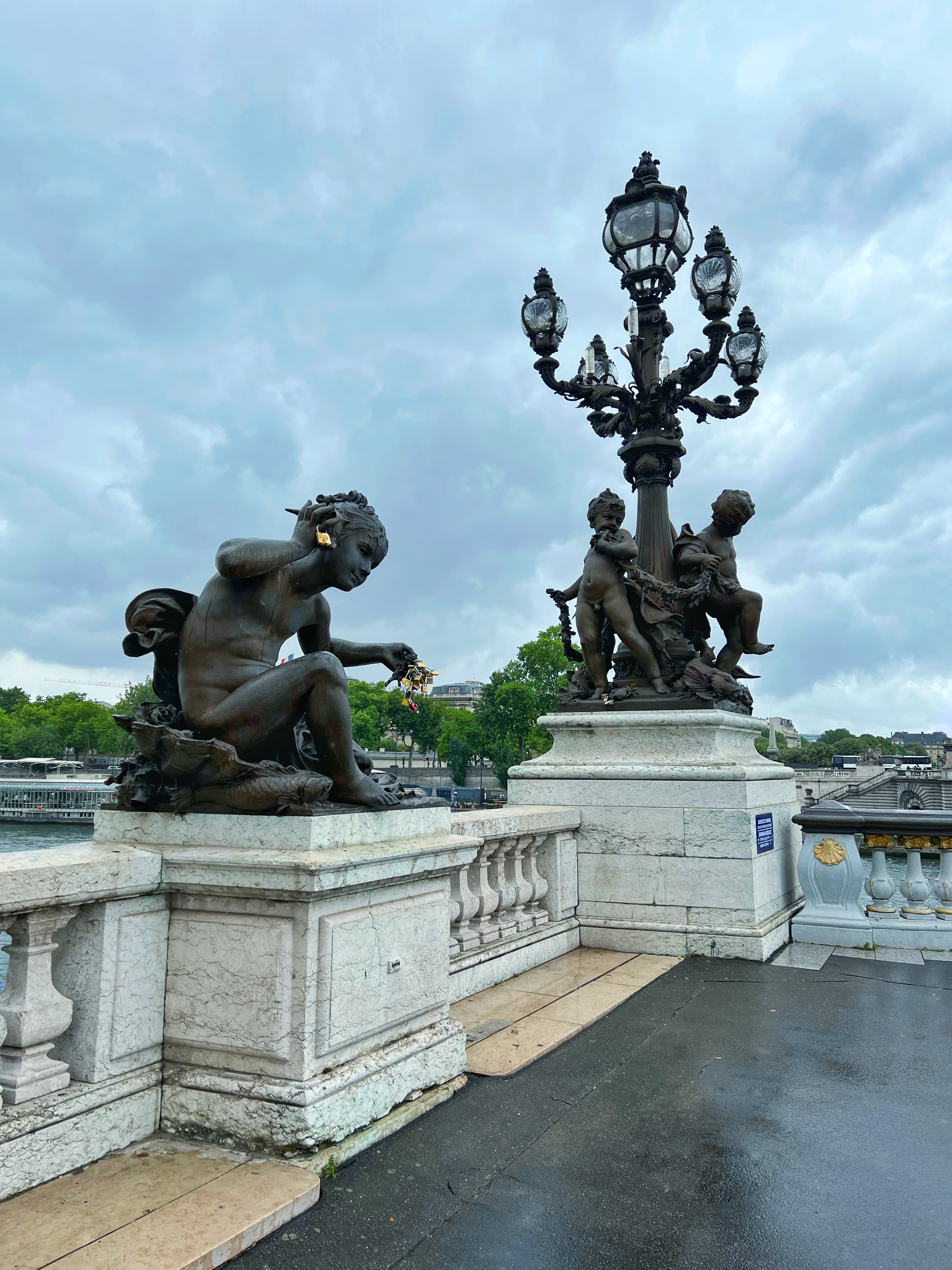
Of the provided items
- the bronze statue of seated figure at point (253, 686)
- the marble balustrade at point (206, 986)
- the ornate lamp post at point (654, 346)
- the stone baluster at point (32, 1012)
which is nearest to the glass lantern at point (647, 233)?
the ornate lamp post at point (654, 346)

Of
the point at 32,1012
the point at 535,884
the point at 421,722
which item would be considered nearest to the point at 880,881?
the point at 535,884

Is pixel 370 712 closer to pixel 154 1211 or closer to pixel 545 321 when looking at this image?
pixel 545 321

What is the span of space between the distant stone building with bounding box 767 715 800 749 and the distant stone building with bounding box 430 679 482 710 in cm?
5255

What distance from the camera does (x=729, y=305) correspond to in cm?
858

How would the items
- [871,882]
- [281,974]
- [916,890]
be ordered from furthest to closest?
[871,882] → [916,890] → [281,974]

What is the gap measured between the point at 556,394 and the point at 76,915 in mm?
7793

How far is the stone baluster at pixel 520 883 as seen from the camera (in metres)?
6.17

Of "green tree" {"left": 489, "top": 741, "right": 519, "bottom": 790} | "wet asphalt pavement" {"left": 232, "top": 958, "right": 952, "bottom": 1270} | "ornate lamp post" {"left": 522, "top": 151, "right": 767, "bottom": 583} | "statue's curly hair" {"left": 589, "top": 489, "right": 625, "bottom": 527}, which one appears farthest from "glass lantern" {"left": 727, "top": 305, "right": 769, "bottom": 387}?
"green tree" {"left": 489, "top": 741, "right": 519, "bottom": 790}

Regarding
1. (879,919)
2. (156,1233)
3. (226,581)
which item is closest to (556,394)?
(879,919)

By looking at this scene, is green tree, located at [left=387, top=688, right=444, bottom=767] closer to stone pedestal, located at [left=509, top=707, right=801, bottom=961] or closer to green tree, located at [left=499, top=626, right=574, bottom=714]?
green tree, located at [left=499, top=626, right=574, bottom=714]

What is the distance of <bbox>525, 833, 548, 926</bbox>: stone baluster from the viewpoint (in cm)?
641

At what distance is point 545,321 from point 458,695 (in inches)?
5530

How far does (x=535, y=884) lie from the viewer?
6.44 m

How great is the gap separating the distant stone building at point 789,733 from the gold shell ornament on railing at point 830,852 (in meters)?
140
